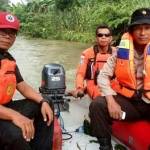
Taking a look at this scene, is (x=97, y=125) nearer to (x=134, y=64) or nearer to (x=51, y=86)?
(x=134, y=64)

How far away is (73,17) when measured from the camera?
18.1m

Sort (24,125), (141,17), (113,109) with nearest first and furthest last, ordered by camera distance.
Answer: (24,125) < (113,109) < (141,17)

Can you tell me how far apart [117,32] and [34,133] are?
34.5 ft

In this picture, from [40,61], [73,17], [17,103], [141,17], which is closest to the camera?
[17,103]

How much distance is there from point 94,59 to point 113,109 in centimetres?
162

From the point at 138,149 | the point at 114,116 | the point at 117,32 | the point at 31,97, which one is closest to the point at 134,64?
the point at 114,116

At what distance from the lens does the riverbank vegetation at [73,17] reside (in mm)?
13156

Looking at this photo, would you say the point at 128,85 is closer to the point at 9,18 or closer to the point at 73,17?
the point at 9,18

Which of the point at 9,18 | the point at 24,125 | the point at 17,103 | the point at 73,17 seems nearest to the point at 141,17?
the point at 9,18

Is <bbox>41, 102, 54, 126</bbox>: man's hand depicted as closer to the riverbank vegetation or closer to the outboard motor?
the outboard motor

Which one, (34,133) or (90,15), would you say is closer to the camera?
(34,133)

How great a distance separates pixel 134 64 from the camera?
3.04 metres

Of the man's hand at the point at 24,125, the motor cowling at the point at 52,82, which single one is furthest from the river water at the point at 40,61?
the man's hand at the point at 24,125

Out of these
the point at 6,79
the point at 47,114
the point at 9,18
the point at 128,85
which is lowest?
the point at 47,114
